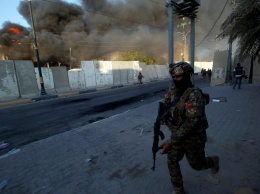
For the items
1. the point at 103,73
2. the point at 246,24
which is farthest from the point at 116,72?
the point at 246,24

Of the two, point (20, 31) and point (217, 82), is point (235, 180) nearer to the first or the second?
point (217, 82)

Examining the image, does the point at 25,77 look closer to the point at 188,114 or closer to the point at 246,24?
the point at 246,24

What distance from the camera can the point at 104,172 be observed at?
251 centimetres

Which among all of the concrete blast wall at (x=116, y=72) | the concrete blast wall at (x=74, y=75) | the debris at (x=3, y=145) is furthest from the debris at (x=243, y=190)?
the concrete blast wall at (x=116, y=72)

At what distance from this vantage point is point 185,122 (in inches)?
62.6

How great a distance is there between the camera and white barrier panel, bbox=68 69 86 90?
17078 millimetres

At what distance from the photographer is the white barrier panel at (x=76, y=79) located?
17.1m

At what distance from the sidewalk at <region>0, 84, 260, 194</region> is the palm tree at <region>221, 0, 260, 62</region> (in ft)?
9.45

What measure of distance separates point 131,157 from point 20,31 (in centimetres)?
4351

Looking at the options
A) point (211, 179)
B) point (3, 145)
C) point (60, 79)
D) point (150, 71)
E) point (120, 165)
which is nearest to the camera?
point (211, 179)

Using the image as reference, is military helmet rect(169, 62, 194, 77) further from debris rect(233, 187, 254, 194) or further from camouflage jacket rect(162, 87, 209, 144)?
debris rect(233, 187, 254, 194)

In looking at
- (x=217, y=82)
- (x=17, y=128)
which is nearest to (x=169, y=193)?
(x=17, y=128)

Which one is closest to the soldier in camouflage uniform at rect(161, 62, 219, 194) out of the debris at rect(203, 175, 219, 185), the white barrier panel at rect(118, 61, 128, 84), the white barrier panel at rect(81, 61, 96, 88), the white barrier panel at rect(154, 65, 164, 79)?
the debris at rect(203, 175, 219, 185)

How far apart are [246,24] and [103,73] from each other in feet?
51.0
